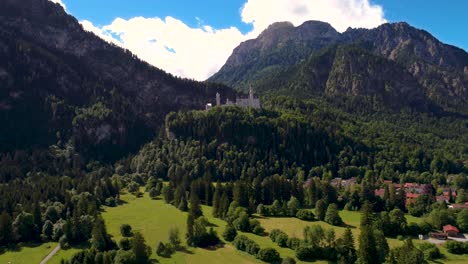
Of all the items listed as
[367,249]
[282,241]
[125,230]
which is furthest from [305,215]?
[125,230]

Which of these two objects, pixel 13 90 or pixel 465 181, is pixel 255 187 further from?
pixel 13 90

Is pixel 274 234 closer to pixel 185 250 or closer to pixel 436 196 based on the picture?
pixel 185 250

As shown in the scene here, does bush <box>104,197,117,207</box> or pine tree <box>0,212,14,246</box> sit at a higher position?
bush <box>104,197,117,207</box>

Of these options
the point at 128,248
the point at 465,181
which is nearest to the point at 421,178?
the point at 465,181

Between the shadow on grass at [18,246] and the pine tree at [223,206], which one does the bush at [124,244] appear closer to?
the shadow on grass at [18,246]

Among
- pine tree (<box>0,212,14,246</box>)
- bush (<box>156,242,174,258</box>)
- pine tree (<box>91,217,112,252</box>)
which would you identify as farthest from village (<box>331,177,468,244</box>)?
pine tree (<box>0,212,14,246</box>)

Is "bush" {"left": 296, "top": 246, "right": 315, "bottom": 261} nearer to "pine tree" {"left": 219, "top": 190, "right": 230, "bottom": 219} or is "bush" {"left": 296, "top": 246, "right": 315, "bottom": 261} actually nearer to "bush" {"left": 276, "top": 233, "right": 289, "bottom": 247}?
"bush" {"left": 276, "top": 233, "right": 289, "bottom": 247}
